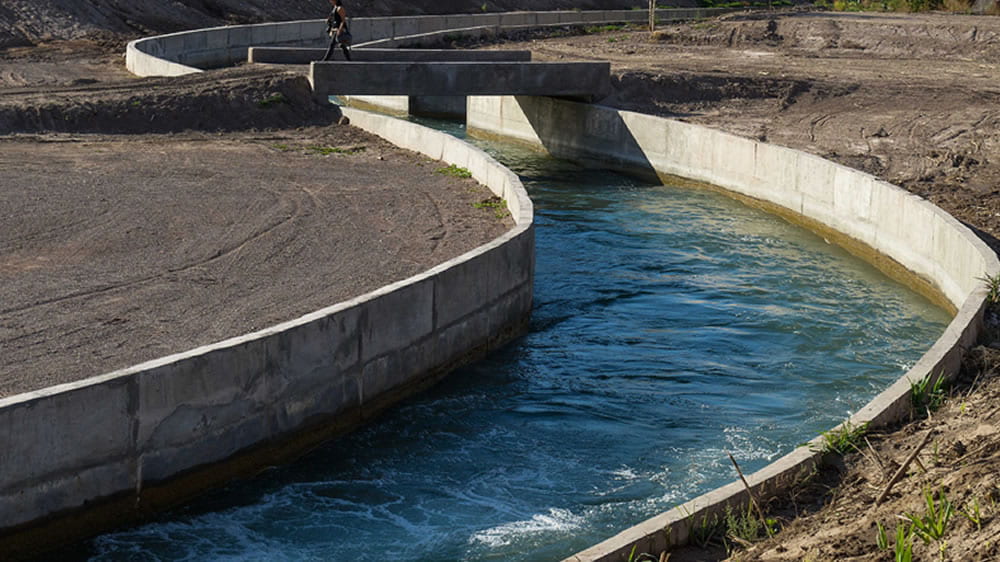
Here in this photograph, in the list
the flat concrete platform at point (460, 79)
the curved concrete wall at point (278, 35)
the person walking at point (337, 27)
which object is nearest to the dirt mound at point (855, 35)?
the curved concrete wall at point (278, 35)

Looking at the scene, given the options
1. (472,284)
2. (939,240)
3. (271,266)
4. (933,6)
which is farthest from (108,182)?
(933,6)

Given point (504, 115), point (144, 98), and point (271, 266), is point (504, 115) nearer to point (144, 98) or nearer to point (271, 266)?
point (144, 98)

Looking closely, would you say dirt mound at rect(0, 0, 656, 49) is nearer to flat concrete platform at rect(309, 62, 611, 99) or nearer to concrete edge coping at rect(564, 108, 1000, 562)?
flat concrete platform at rect(309, 62, 611, 99)

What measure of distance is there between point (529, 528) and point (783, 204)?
14326 mm

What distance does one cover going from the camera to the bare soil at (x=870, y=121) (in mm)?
8242

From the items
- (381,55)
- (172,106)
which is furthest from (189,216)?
(381,55)

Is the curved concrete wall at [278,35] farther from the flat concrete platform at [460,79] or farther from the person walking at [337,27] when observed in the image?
the flat concrete platform at [460,79]

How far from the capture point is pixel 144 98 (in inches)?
1045

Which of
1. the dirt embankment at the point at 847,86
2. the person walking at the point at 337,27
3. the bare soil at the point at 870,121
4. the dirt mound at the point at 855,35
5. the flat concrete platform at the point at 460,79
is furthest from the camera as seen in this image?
the dirt mound at the point at 855,35

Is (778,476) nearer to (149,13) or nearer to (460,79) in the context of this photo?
(460,79)

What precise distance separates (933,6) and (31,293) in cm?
4472

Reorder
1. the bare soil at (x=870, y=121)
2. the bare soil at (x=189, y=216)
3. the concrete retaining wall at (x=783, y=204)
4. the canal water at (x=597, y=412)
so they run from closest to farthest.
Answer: the bare soil at (x=870, y=121), the concrete retaining wall at (x=783, y=204), the canal water at (x=597, y=412), the bare soil at (x=189, y=216)

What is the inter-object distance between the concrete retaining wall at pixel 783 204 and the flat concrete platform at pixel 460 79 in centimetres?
88

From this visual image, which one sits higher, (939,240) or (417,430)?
(939,240)
